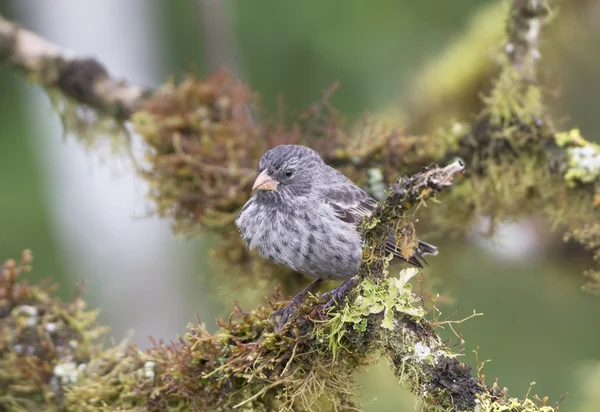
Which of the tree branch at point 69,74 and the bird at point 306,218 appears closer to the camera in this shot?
the bird at point 306,218

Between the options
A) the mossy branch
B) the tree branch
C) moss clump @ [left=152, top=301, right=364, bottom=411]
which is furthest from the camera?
the tree branch

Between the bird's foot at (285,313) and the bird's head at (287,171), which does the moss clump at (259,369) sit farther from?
the bird's head at (287,171)

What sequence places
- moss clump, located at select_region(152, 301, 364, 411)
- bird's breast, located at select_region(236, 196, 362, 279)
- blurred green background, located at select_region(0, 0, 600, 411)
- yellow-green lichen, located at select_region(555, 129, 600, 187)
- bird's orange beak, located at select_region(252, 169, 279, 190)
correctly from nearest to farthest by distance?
moss clump, located at select_region(152, 301, 364, 411) < bird's breast, located at select_region(236, 196, 362, 279) < bird's orange beak, located at select_region(252, 169, 279, 190) < yellow-green lichen, located at select_region(555, 129, 600, 187) < blurred green background, located at select_region(0, 0, 600, 411)

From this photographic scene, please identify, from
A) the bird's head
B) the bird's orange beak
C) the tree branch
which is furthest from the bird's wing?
the tree branch

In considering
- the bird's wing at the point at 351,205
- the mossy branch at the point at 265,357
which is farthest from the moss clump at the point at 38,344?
the bird's wing at the point at 351,205

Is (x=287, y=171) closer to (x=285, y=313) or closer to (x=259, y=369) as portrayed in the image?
(x=285, y=313)

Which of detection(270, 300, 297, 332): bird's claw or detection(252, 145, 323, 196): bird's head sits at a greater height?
detection(252, 145, 323, 196): bird's head

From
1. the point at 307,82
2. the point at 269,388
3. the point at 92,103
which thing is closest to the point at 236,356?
the point at 269,388

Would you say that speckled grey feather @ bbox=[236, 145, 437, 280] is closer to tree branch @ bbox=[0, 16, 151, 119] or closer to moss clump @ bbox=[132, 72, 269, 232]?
moss clump @ bbox=[132, 72, 269, 232]

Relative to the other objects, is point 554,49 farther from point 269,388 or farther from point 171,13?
point 171,13
